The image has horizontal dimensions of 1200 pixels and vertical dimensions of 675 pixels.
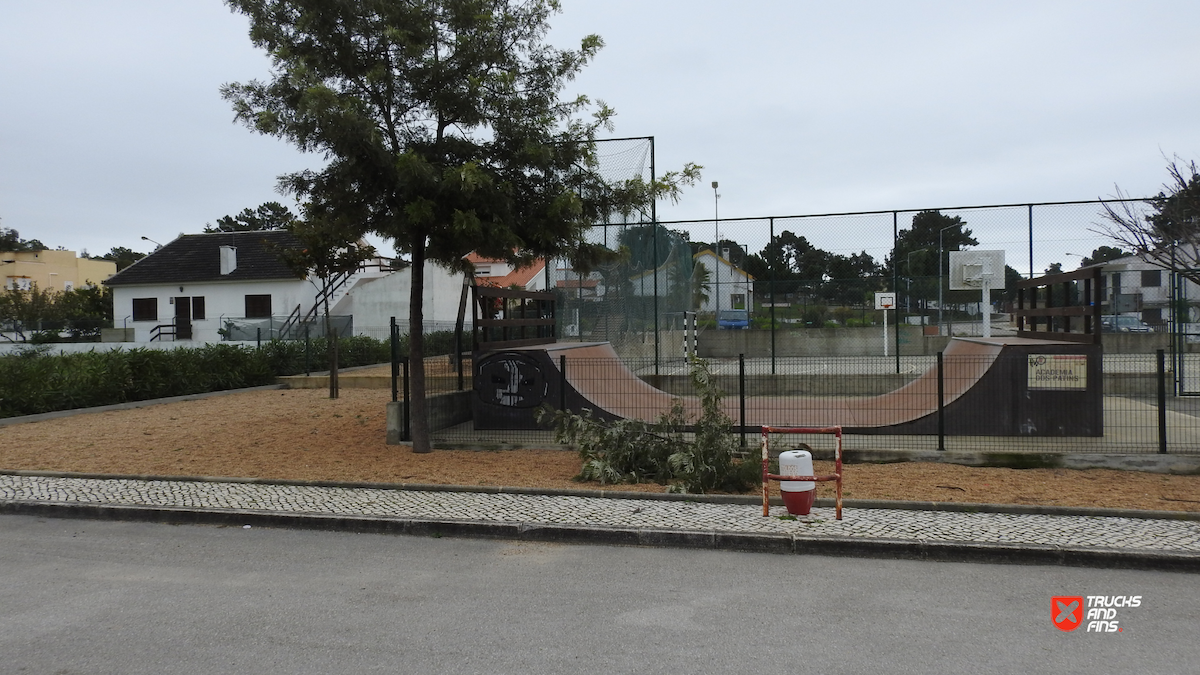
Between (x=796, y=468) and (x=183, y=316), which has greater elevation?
(x=183, y=316)

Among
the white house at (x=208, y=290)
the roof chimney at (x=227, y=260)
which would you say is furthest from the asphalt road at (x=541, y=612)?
the roof chimney at (x=227, y=260)

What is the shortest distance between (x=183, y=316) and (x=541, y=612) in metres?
42.7

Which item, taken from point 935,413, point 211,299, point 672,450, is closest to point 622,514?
point 672,450

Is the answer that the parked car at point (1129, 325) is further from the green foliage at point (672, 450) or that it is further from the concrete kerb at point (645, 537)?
the concrete kerb at point (645, 537)

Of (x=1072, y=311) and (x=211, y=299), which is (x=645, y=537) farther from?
(x=211, y=299)

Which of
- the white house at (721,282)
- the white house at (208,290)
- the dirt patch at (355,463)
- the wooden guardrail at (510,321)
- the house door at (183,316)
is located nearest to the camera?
the dirt patch at (355,463)

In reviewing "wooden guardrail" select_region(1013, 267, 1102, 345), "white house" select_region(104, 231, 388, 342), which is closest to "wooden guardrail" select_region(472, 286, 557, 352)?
"wooden guardrail" select_region(1013, 267, 1102, 345)

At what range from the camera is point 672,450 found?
923cm

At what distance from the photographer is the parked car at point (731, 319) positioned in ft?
73.8

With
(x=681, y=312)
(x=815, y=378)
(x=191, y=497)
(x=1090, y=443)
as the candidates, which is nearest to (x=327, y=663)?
(x=191, y=497)

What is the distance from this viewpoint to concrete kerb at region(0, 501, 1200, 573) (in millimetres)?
6176

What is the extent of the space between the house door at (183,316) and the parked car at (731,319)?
29518 millimetres

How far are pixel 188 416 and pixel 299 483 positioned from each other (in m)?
7.44

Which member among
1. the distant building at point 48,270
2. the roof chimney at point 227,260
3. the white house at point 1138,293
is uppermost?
the distant building at point 48,270
